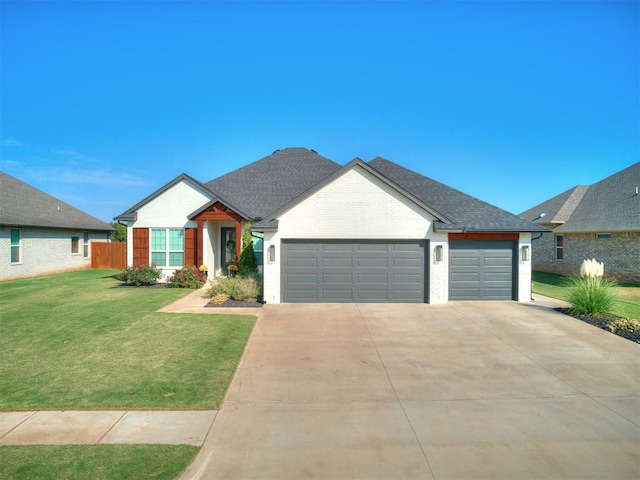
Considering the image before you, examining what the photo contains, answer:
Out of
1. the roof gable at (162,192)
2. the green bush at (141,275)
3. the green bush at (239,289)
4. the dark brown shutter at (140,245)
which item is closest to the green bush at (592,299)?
the green bush at (239,289)

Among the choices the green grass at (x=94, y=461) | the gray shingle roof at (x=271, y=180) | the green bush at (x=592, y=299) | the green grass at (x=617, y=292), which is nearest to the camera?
the green grass at (x=94, y=461)

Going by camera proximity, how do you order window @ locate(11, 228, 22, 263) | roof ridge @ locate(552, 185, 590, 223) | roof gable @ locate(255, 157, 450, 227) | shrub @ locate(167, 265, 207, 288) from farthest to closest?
roof ridge @ locate(552, 185, 590, 223)
window @ locate(11, 228, 22, 263)
shrub @ locate(167, 265, 207, 288)
roof gable @ locate(255, 157, 450, 227)

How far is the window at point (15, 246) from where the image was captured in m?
19.5

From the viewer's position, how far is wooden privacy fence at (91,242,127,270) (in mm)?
26203

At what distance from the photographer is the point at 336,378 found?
6.69 meters

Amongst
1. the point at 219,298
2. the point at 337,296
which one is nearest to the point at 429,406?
the point at 337,296

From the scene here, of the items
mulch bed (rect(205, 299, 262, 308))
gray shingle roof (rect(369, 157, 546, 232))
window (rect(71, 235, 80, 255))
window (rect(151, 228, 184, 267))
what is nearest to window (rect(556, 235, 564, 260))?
gray shingle roof (rect(369, 157, 546, 232))

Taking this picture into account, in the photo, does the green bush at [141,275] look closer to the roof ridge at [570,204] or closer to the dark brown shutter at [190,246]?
the dark brown shutter at [190,246]

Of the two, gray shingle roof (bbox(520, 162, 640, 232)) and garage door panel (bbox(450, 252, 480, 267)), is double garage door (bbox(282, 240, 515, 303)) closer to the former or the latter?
garage door panel (bbox(450, 252, 480, 267))

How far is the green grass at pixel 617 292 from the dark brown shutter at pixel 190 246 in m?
16.0

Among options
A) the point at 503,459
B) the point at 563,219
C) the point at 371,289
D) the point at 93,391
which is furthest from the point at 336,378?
the point at 563,219

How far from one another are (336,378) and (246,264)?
9.93 meters

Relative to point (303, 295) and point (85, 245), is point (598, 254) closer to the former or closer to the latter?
point (303, 295)

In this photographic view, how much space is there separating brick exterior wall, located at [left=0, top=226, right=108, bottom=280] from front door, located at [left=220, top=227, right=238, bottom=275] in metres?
10.8
